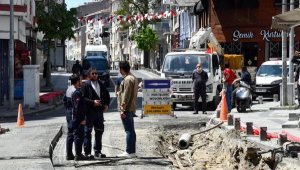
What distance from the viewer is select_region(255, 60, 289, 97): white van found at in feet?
124

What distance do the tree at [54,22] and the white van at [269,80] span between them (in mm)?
17276

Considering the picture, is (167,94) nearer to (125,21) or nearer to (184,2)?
(184,2)

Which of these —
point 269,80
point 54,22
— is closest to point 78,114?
point 269,80

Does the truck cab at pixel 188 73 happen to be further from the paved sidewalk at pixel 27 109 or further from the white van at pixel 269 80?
the paved sidewalk at pixel 27 109

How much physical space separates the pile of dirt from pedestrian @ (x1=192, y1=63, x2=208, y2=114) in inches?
297

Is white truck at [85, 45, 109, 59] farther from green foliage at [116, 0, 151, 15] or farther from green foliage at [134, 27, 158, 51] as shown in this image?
green foliage at [116, 0, 151, 15]

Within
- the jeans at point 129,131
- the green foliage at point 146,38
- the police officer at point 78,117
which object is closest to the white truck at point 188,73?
the jeans at point 129,131

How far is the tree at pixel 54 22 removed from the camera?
52375 mm

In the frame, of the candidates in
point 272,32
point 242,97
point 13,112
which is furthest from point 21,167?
point 272,32

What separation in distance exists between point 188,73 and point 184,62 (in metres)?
0.58

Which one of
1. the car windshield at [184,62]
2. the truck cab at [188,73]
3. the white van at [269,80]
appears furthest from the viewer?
the white van at [269,80]

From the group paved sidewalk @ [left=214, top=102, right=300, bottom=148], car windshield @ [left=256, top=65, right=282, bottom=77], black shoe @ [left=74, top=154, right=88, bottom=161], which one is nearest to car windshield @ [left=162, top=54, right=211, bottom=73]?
paved sidewalk @ [left=214, top=102, right=300, bottom=148]

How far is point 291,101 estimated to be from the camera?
96.4 ft

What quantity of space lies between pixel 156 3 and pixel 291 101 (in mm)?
71936
